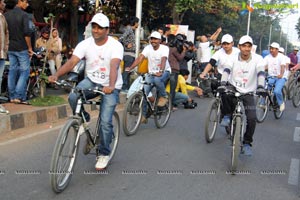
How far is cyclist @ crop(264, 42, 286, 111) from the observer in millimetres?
9109

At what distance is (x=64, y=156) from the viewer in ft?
13.3

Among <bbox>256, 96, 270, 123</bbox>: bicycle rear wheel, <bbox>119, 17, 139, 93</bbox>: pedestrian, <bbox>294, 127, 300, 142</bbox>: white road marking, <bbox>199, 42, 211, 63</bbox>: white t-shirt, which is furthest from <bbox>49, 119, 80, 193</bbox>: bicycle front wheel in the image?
<bbox>199, 42, 211, 63</bbox>: white t-shirt

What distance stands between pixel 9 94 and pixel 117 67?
410cm

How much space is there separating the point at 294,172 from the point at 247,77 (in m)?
1.39

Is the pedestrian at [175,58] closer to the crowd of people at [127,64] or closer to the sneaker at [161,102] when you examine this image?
the crowd of people at [127,64]

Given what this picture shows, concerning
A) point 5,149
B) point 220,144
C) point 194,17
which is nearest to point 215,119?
point 220,144

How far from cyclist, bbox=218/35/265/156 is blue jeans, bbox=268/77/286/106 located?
12.0ft

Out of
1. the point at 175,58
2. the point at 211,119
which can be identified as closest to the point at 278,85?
the point at 175,58

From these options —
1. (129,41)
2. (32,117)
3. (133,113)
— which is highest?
(129,41)

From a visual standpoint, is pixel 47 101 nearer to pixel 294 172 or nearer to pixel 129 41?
pixel 129 41

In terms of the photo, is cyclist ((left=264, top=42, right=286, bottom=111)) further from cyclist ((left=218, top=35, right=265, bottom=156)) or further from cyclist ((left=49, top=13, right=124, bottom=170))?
cyclist ((left=49, top=13, right=124, bottom=170))

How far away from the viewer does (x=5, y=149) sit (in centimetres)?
555

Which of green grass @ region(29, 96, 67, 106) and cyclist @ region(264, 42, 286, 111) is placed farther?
cyclist @ region(264, 42, 286, 111)

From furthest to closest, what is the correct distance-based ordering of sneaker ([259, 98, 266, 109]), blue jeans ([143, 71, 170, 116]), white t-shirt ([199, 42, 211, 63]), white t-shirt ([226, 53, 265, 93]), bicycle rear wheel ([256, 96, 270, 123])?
1. white t-shirt ([199, 42, 211, 63])
2. sneaker ([259, 98, 266, 109])
3. bicycle rear wheel ([256, 96, 270, 123])
4. blue jeans ([143, 71, 170, 116])
5. white t-shirt ([226, 53, 265, 93])
